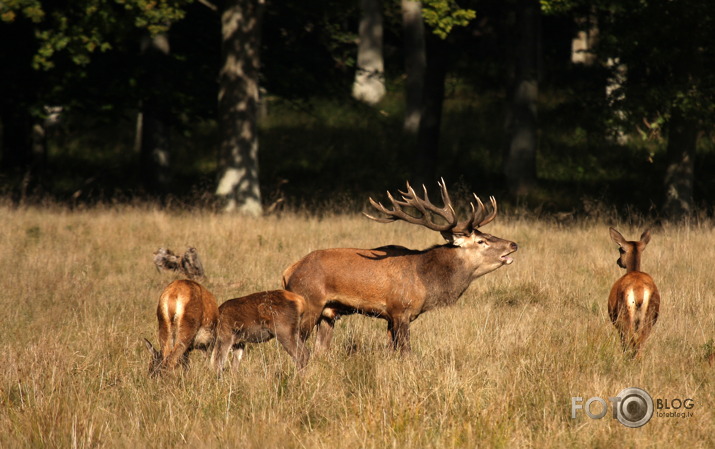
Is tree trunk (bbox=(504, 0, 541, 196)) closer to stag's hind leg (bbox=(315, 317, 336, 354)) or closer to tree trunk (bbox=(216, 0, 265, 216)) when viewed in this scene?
tree trunk (bbox=(216, 0, 265, 216))

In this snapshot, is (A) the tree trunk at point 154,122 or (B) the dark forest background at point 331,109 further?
(A) the tree trunk at point 154,122

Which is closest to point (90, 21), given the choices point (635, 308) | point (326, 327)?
point (326, 327)

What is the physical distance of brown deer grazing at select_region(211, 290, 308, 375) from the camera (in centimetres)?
749

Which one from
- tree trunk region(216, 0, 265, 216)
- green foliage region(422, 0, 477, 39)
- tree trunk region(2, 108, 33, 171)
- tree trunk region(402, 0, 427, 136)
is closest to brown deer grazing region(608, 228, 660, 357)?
green foliage region(422, 0, 477, 39)

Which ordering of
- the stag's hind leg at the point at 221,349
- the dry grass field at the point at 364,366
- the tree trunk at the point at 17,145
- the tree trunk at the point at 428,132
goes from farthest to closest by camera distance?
the tree trunk at the point at 428,132 → the tree trunk at the point at 17,145 → the stag's hind leg at the point at 221,349 → the dry grass field at the point at 364,366

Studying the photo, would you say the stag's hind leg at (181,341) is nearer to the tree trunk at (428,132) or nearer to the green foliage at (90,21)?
the green foliage at (90,21)

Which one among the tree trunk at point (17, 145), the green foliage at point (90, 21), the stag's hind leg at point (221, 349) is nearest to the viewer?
the stag's hind leg at point (221, 349)

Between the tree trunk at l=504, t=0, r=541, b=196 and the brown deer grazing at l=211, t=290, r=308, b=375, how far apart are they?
1457cm

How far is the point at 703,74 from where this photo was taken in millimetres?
15328

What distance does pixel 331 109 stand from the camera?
32.0 m

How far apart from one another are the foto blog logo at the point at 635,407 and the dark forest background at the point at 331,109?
9.46 meters

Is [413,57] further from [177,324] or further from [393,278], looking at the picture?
[177,324]

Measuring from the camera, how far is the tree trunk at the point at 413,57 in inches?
978

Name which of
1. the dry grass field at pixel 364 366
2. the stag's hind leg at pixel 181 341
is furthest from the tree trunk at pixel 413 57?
the stag's hind leg at pixel 181 341
